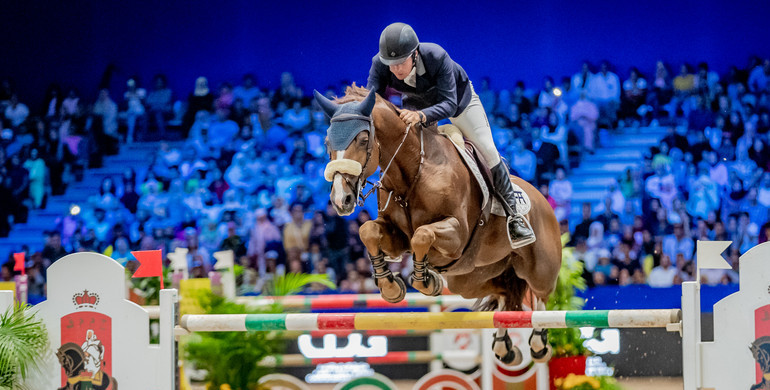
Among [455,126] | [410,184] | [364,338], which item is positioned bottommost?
[364,338]

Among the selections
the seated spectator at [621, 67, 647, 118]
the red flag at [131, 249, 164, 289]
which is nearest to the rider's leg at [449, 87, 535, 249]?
the red flag at [131, 249, 164, 289]

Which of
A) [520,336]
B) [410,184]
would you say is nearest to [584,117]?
[520,336]

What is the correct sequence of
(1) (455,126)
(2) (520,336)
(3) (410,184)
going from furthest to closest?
(2) (520,336) < (1) (455,126) < (3) (410,184)

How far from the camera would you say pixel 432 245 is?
140 inches

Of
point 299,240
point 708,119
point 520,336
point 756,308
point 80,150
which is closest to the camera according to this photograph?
point 756,308

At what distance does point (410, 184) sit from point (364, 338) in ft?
6.44

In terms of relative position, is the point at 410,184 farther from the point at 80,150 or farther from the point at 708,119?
the point at 80,150

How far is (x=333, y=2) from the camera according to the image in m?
9.16

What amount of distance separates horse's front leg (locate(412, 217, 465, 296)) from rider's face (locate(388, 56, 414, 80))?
0.71 meters

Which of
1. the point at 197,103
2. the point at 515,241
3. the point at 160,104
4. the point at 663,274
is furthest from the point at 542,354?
the point at 160,104

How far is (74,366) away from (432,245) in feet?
5.44

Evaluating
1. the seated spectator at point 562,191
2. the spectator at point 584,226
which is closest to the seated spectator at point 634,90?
the seated spectator at point 562,191

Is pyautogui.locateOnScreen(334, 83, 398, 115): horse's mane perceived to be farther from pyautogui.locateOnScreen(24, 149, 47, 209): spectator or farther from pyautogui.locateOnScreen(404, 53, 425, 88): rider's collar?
pyautogui.locateOnScreen(24, 149, 47, 209): spectator

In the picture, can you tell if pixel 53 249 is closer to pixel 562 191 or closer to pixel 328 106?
pixel 562 191
